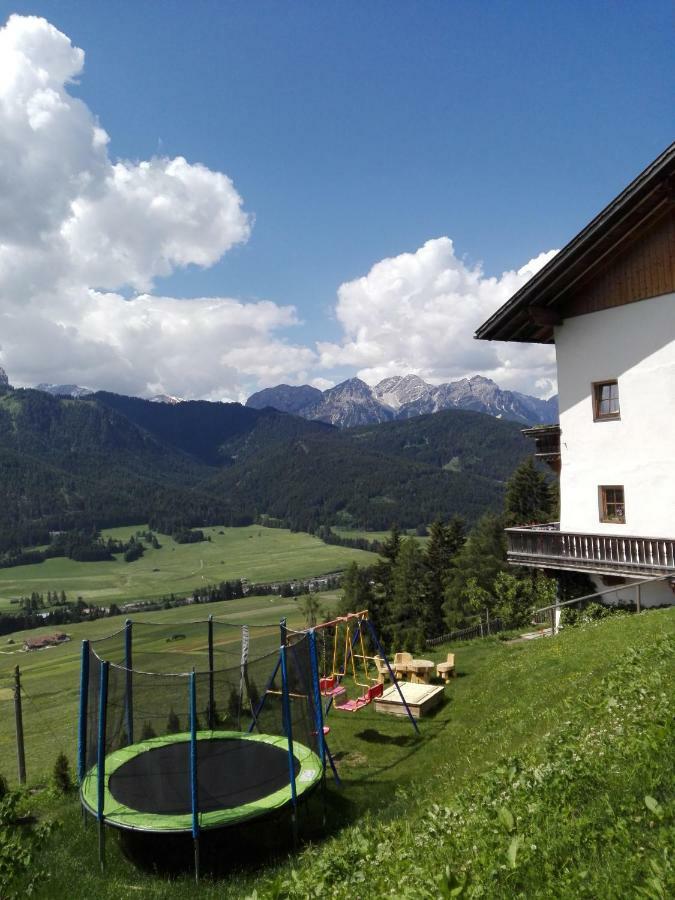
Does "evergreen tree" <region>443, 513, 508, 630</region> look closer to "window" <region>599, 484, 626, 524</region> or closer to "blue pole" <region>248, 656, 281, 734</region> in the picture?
"window" <region>599, 484, 626, 524</region>

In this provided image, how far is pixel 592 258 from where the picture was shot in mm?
21156

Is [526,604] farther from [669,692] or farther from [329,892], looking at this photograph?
[329,892]

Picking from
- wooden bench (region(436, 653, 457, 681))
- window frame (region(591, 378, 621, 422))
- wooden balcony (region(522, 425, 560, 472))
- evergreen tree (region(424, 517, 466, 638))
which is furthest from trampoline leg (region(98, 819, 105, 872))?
evergreen tree (region(424, 517, 466, 638))

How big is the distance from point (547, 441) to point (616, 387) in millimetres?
4286

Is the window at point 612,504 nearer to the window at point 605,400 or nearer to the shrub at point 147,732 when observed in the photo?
the window at point 605,400

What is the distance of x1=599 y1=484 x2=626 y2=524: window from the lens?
2080cm

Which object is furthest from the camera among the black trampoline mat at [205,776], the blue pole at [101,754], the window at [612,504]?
the window at [612,504]

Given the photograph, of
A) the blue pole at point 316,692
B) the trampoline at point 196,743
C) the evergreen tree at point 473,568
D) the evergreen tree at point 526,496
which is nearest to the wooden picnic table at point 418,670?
the trampoline at point 196,743

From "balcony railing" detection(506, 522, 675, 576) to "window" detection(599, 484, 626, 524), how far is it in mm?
1009

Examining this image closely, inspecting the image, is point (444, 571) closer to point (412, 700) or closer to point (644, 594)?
point (644, 594)

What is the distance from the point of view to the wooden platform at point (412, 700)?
54.1ft

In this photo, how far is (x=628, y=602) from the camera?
67.7 feet

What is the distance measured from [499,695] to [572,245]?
14755 millimetres

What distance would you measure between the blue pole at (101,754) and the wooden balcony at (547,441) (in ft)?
60.2
